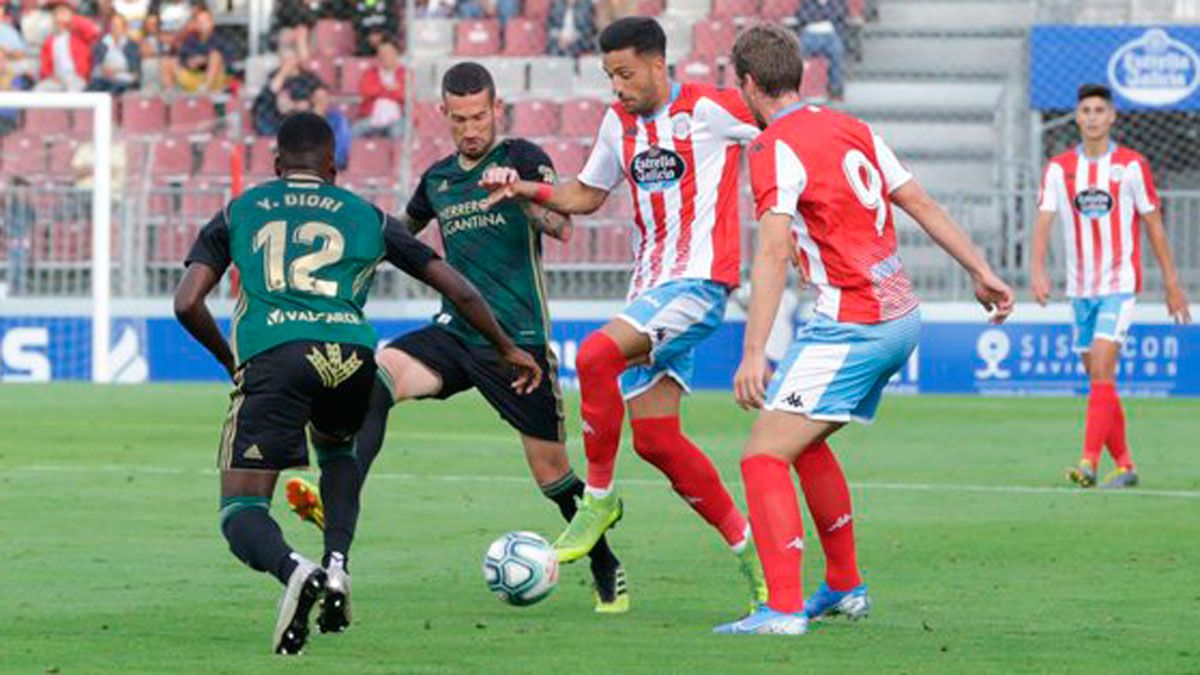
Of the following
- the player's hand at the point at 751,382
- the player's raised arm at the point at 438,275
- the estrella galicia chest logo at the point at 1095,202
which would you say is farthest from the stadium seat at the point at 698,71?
the player's hand at the point at 751,382

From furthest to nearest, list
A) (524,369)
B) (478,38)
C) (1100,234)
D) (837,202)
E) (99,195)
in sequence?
(478,38) → (99,195) → (1100,234) → (524,369) → (837,202)

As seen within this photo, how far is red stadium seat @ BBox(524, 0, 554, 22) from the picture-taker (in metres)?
29.0

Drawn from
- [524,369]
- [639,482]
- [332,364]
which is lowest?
[639,482]

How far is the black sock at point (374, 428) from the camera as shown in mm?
9539

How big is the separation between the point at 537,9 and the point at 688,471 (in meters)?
20.0

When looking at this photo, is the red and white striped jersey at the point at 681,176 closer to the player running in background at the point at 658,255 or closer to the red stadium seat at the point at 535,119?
the player running in background at the point at 658,255

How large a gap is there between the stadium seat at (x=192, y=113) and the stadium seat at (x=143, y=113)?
0.40 feet

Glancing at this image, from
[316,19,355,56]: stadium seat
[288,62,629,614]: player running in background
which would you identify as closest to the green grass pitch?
[288,62,629,614]: player running in background

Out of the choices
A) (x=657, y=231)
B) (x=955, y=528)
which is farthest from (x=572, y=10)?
(x=657, y=231)

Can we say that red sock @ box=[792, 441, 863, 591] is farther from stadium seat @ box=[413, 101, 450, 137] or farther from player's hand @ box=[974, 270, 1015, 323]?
stadium seat @ box=[413, 101, 450, 137]

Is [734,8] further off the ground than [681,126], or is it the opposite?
[681,126]

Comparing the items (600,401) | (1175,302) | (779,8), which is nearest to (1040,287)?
(1175,302)

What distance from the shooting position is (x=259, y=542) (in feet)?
25.9

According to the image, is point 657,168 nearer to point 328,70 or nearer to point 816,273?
point 816,273
